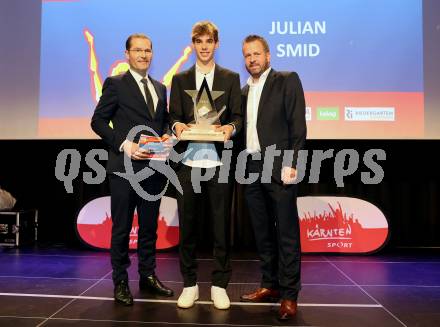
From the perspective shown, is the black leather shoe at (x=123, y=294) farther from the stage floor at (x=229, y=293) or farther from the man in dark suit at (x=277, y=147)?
the man in dark suit at (x=277, y=147)

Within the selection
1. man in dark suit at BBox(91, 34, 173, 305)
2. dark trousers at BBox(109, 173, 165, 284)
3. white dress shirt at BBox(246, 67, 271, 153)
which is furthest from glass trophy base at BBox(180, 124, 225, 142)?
dark trousers at BBox(109, 173, 165, 284)

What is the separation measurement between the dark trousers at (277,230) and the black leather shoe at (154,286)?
0.60 metres

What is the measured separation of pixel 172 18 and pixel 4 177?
264 cm

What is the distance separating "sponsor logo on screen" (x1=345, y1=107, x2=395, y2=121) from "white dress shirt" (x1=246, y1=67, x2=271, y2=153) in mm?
1795

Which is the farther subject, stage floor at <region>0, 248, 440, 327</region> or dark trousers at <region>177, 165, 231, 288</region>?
dark trousers at <region>177, 165, 231, 288</region>

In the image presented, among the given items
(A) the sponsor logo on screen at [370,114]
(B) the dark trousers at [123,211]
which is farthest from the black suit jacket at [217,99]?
(A) the sponsor logo on screen at [370,114]

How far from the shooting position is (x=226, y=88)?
2211mm

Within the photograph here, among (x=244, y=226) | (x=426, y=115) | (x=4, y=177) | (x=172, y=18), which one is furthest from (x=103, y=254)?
(x=426, y=115)

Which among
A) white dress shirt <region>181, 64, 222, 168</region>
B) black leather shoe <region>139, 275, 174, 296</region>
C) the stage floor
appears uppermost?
white dress shirt <region>181, 64, 222, 168</region>

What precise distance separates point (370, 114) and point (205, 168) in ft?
7.35

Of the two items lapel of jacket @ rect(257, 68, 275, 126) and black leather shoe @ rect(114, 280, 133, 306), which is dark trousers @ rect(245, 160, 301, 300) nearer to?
lapel of jacket @ rect(257, 68, 275, 126)

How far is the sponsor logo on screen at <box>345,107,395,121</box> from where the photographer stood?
12.4 ft

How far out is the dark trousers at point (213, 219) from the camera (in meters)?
2.20

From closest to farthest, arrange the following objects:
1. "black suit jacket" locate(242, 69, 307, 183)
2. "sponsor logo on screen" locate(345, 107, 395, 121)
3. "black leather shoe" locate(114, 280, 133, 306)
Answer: "black suit jacket" locate(242, 69, 307, 183), "black leather shoe" locate(114, 280, 133, 306), "sponsor logo on screen" locate(345, 107, 395, 121)
